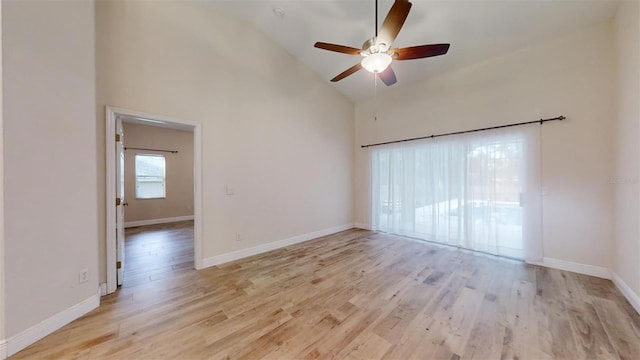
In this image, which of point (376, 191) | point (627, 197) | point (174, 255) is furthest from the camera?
point (376, 191)

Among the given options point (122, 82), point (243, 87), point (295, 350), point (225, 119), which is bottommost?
point (295, 350)

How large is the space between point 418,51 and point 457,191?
107 inches

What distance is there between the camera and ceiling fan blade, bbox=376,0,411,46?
1801 millimetres

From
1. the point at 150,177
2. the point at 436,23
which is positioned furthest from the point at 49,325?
the point at 150,177

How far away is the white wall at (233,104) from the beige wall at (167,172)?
14.6 ft

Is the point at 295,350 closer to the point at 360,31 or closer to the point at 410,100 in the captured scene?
the point at 360,31

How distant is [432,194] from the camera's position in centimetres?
432

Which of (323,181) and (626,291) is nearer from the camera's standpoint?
(626,291)

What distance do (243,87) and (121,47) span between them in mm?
1482

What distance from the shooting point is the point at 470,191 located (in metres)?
3.84

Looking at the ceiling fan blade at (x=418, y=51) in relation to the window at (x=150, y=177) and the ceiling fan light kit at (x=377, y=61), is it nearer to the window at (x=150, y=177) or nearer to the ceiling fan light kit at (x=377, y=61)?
the ceiling fan light kit at (x=377, y=61)

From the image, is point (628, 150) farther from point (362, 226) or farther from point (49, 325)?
point (49, 325)

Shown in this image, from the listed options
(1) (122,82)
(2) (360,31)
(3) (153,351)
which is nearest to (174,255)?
(3) (153,351)

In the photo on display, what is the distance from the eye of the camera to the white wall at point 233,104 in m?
2.68
